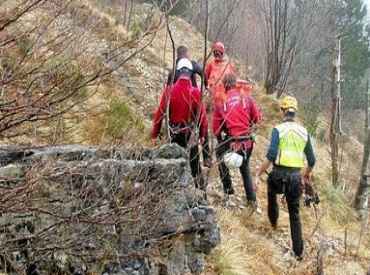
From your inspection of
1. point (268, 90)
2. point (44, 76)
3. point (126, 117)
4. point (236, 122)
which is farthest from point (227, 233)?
point (268, 90)

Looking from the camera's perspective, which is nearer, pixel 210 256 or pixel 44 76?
pixel 44 76

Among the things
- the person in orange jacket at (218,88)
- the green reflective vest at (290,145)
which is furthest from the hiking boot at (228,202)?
the green reflective vest at (290,145)

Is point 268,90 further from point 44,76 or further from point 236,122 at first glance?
point 44,76

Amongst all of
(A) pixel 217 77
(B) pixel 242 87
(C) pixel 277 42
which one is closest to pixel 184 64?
(A) pixel 217 77

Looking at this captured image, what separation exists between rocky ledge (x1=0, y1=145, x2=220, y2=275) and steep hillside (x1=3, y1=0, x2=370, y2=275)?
37 cm

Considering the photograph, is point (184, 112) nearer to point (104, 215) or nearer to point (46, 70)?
point (104, 215)

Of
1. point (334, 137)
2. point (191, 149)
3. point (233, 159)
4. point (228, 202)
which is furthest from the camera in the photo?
point (334, 137)

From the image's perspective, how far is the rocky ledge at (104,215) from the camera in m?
4.09

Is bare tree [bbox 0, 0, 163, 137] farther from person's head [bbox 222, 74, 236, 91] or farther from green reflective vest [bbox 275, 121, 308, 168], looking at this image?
person's head [bbox 222, 74, 236, 91]

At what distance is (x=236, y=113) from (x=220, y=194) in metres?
1.62

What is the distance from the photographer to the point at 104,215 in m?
4.04

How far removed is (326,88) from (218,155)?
23.7 m

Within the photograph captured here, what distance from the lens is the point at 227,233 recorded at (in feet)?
22.4

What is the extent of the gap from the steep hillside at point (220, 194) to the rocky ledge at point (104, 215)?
37 centimetres
